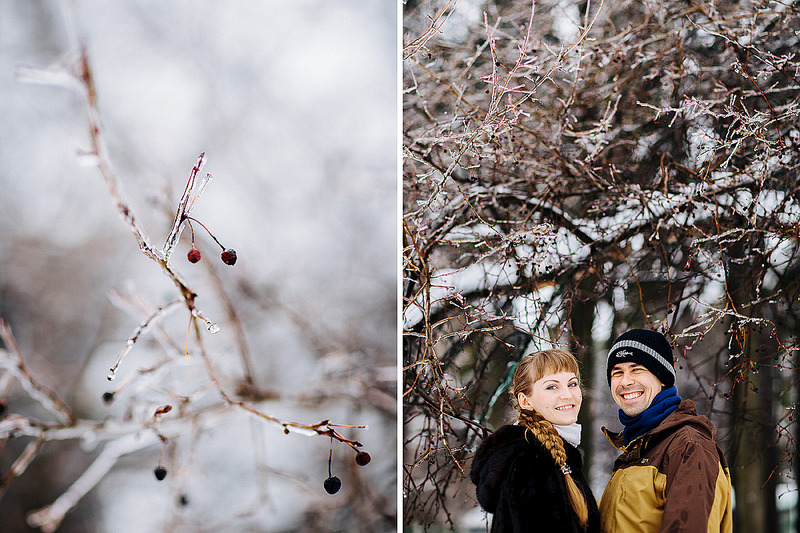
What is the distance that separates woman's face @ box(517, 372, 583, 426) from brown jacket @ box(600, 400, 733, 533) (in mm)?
236

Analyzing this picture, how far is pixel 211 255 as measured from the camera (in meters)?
1.78

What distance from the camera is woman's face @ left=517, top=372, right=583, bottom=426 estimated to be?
1858mm

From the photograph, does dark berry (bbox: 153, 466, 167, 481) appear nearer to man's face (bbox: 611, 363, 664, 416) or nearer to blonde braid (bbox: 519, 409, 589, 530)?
blonde braid (bbox: 519, 409, 589, 530)

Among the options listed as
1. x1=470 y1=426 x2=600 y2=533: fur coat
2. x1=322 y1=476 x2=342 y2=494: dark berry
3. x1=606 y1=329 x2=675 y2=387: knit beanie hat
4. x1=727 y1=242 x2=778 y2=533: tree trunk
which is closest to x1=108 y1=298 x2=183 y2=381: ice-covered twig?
x1=322 y1=476 x2=342 y2=494: dark berry

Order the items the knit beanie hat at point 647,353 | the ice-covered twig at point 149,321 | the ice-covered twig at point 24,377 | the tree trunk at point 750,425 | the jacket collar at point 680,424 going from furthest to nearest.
A: the tree trunk at point 750,425 → the knit beanie hat at point 647,353 → the jacket collar at point 680,424 → the ice-covered twig at point 24,377 → the ice-covered twig at point 149,321

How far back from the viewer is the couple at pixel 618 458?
163 centimetres

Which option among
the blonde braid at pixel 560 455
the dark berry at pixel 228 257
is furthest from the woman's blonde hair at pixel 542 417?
the dark berry at pixel 228 257

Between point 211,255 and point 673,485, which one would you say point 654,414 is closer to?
point 673,485

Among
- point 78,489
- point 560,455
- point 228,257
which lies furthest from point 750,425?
point 78,489

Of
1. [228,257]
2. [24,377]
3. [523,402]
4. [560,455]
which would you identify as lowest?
[560,455]

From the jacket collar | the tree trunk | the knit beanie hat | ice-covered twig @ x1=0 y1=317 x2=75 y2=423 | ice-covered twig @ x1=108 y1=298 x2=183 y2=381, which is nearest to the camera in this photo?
ice-covered twig @ x1=108 y1=298 x2=183 y2=381

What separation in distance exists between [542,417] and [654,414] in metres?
0.35

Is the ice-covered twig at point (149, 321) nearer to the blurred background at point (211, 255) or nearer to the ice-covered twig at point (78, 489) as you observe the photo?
the blurred background at point (211, 255)

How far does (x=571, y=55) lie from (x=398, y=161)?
76 centimetres
